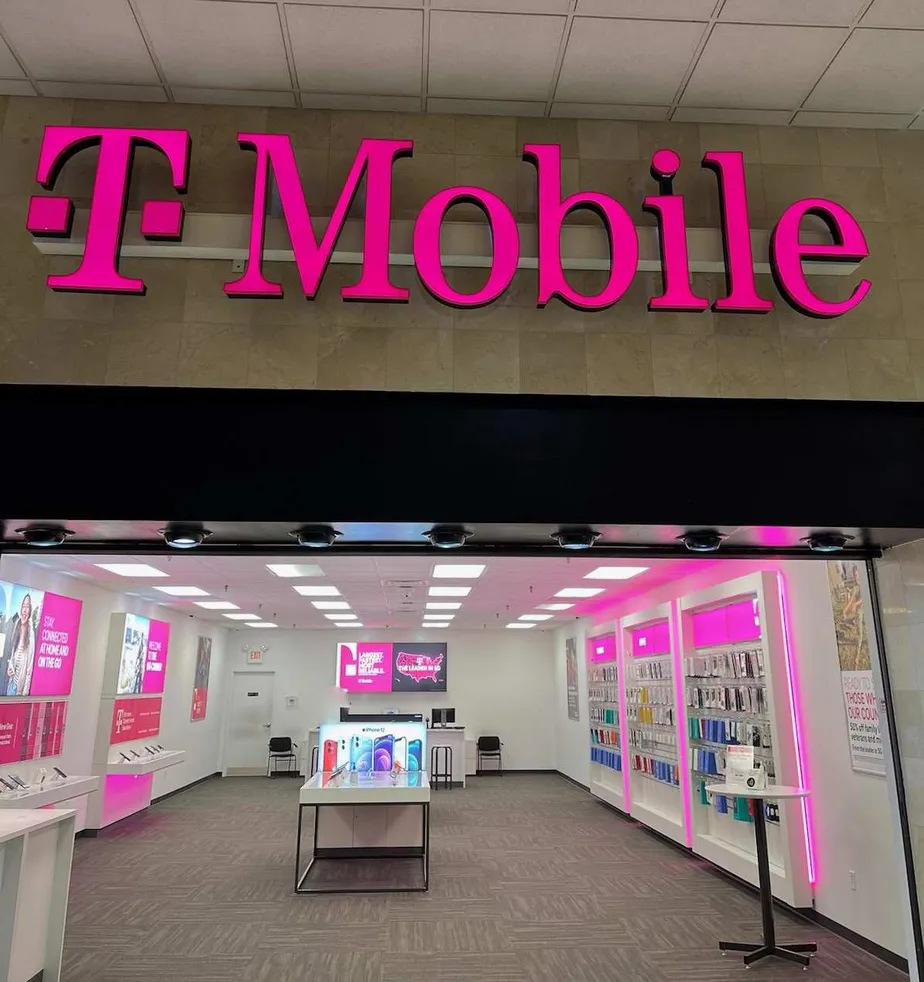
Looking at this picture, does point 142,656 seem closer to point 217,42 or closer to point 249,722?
point 249,722

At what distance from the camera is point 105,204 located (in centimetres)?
287

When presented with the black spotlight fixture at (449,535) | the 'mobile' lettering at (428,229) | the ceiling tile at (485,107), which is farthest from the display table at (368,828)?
the ceiling tile at (485,107)

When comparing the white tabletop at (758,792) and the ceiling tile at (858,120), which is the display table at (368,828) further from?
the ceiling tile at (858,120)

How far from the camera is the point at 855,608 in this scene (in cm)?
511

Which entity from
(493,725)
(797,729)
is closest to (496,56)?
(797,729)

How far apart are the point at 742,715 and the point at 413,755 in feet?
11.6

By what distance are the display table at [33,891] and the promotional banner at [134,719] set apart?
5.01m

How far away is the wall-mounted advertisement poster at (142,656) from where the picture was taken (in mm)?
9547

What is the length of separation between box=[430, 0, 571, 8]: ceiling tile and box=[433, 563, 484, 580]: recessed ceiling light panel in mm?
5775

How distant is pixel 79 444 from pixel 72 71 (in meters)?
1.68

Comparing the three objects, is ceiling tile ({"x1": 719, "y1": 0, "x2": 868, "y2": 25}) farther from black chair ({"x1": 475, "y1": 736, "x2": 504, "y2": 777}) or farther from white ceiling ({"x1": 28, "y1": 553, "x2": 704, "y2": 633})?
black chair ({"x1": 475, "y1": 736, "x2": 504, "y2": 777})

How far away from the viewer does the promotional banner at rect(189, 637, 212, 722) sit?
13.2m

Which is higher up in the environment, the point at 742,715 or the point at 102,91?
the point at 102,91

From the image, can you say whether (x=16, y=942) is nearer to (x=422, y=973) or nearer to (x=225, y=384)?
(x=422, y=973)
